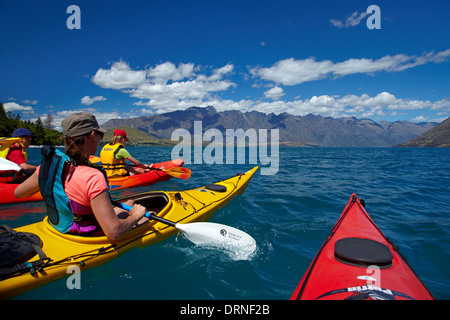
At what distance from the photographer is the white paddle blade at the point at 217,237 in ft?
14.4

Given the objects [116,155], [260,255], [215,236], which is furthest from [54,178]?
[116,155]

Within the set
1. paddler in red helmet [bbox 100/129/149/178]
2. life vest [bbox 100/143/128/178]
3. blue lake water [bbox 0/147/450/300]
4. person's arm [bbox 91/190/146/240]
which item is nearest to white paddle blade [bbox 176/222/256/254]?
blue lake water [bbox 0/147/450/300]

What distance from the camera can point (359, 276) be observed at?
264 cm

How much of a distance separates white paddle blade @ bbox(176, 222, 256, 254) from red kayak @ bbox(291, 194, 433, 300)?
58.1 inches

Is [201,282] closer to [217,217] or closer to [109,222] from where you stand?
[109,222]

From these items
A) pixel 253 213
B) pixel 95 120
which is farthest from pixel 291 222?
pixel 95 120

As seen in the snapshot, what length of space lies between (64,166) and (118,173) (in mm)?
6997

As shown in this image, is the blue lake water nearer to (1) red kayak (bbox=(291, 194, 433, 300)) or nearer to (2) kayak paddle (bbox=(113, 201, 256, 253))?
(2) kayak paddle (bbox=(113, 201, 256, 253))

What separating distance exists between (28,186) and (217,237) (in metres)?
2.97

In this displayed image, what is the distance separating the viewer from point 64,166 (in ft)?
9.18

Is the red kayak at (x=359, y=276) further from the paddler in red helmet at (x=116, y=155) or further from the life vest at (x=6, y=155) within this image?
the life vest at (x=6, y=155)

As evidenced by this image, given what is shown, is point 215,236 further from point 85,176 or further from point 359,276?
point 85,176

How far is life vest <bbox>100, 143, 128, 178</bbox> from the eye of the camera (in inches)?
353
